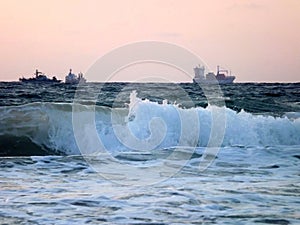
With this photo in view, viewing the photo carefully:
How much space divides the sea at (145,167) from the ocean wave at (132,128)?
0.03 m

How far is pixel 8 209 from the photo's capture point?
20.8 feet

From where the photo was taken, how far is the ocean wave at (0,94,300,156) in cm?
1437

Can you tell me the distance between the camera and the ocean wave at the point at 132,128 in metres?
14.4

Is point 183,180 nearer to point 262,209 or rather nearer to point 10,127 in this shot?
point 262,209

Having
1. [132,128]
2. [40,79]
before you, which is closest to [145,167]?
[132,128]

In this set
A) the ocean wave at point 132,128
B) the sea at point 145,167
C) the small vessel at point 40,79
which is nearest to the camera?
the sea at point 145,167

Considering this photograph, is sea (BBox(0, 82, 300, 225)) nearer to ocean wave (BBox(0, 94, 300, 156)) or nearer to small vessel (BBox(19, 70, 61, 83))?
ocean wave (BBox(0, 94, 300, 156))

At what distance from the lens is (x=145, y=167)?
9.96 meters

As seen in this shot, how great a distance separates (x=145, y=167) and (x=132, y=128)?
5210mm

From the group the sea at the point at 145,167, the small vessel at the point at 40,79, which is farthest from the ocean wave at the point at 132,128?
the small vessel at the point at 40,79

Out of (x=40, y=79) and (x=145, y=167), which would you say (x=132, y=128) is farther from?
(x=40, y=79)

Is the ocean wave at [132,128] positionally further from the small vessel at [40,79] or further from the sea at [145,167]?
the small vessel at [40,79]

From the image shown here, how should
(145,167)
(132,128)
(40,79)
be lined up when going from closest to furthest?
(145,167) → (132,128) → (40,79)

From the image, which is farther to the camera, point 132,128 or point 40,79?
point 40,79
